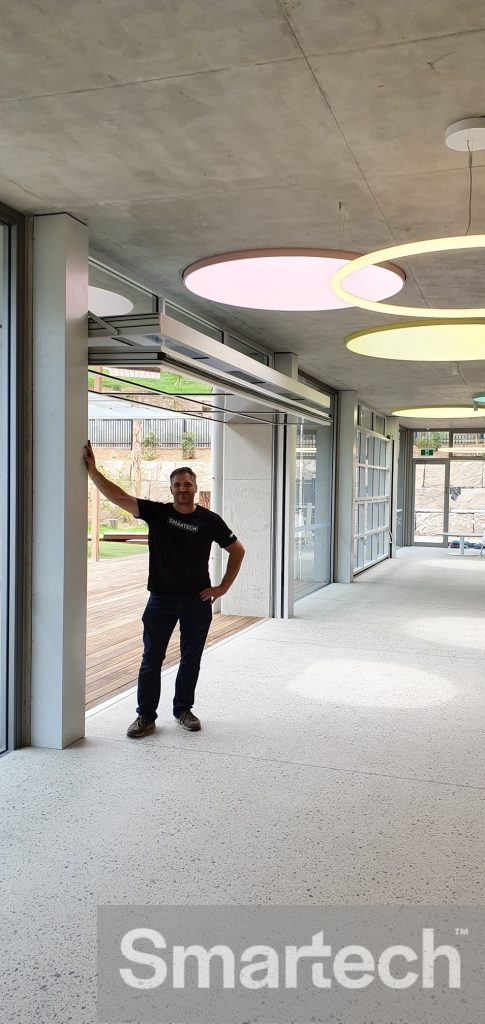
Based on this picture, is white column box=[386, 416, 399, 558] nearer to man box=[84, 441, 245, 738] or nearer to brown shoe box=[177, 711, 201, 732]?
man box=[84, 441, 245, 738]

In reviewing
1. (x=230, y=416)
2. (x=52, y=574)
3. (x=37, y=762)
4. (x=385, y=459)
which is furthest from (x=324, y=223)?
(x=385, y=459)

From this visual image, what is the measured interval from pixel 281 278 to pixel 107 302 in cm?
177

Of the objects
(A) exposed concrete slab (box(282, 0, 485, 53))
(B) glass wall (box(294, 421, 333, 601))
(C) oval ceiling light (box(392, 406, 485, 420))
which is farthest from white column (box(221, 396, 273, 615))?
(A) exposed concrete slab (box(282, 0, 485, 53))

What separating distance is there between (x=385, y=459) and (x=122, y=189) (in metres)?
16.0

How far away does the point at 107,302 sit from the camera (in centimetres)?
752

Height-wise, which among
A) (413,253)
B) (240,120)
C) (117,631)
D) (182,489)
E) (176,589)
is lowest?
(117,631)

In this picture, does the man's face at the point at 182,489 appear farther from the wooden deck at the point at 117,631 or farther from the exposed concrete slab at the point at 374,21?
the exposed concrete slab at the point at 374,21

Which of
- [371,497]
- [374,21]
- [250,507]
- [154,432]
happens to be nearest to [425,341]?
Result: [250,507]

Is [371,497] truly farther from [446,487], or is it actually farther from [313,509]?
[446,487]

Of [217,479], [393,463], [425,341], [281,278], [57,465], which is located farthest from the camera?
[393,463]

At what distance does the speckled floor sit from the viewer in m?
3.40

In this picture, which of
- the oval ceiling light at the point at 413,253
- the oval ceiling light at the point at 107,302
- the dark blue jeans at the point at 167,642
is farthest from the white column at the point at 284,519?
the oval ceiling light at the point at 413,253

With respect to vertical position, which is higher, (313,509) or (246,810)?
(313,509)

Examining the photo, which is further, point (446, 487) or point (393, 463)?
point (446, 487)
